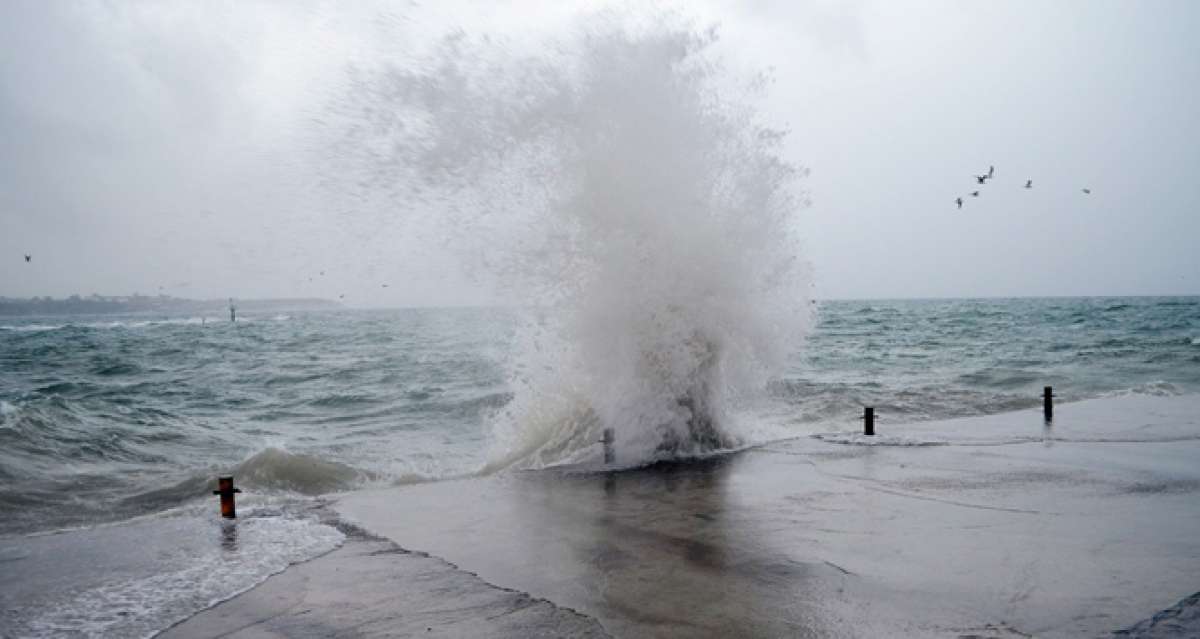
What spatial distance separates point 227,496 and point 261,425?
11.4m

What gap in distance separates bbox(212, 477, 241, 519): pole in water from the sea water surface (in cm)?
25

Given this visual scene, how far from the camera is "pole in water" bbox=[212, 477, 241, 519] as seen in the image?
8883mm

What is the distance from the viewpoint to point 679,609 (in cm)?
551

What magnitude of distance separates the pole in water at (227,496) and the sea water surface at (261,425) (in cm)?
25

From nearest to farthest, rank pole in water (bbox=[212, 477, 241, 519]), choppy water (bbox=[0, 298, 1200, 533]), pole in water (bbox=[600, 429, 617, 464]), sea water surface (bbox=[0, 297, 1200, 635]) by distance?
1. sea water surface (bbox=[0, 297, 1200, 635])
2. pole in water (bbox=[212, 477, 241, 519])
3. pole in water (bbox=[600, 429, 617, 464])
4. choppy water (bbox=[0, 298, 1200, 533])

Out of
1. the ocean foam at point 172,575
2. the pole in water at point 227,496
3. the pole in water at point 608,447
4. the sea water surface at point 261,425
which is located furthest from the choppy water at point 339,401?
the pole in water at point 608,447

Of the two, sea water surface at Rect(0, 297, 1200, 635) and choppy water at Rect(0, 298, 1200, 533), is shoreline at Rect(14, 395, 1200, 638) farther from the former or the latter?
choppy water at Rect(0, 298, 1200, 533)

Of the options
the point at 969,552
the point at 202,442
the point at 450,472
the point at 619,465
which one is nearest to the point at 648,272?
the point at 619,465

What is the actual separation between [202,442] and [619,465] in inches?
401

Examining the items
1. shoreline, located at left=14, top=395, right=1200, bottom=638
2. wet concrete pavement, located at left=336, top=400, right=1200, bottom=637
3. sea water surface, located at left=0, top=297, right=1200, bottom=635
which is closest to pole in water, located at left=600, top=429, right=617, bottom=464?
shoreline, located at left=14, top=395, right=1200, bottom=638

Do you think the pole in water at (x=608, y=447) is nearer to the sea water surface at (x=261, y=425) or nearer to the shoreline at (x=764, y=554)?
the shoreline at (x=764, y=554)

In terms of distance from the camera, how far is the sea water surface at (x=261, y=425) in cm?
716

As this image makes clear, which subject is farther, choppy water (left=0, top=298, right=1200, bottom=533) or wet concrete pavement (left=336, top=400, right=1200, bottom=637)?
choppy water (left=0, top=298, right=1200, bottom=533)

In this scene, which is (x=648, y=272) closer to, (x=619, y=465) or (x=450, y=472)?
(x=619, y=465)
